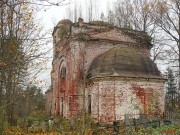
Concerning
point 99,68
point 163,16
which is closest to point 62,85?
point 99,68

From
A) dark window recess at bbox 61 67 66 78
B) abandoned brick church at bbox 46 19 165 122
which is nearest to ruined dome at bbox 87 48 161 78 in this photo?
abandoned brick church at bbox 46 19 165 122

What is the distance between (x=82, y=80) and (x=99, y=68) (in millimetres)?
2215

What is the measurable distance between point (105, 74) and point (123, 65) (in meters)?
1.60

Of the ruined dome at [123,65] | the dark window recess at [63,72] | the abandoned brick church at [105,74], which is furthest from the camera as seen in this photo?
the dark window recess at [63,72]

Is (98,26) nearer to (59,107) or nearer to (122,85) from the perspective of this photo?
(122,85)

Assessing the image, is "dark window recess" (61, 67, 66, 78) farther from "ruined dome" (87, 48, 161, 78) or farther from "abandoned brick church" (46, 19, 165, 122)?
"ruined dome" (87, 48, 161, 78)

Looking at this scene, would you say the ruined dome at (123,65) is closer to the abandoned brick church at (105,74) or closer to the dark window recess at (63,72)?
the abandoned brick church at (105,74)

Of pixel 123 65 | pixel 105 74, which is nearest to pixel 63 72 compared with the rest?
pixel 105 74

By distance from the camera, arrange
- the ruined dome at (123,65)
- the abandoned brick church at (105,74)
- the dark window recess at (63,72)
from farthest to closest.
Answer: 1. the dark window recess at (63,72)
2. the ruined dome at (123,65)
3. the abandoned brick church at (105,74)

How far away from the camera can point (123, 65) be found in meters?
20.7

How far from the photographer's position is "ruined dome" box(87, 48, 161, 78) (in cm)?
2044

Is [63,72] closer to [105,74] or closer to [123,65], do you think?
[105,74]

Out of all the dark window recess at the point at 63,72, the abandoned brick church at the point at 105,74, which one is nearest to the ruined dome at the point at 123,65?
the abandoned brick church at the point at 105,74

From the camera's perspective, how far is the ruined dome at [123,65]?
20438 mm
